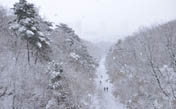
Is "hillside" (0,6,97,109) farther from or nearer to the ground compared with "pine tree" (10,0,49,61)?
nearer to the ground

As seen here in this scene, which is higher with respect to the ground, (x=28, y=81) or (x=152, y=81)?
(x=28, y=81)

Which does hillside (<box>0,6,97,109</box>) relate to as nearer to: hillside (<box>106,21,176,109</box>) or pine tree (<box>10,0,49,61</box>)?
pine tree (<box>10,0,49,61</box>)

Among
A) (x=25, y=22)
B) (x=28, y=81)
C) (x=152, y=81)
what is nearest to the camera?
(x=28, y=81)

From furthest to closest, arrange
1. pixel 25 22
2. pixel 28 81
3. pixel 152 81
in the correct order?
pixel 152 81, pixel 25 22, pixel 28 81

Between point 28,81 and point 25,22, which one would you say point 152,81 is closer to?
point 28,81

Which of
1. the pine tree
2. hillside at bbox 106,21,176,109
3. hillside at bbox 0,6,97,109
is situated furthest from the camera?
hillside at bbox 106,21,176,109

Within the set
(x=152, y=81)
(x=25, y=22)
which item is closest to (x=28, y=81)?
(x=25, y=22)

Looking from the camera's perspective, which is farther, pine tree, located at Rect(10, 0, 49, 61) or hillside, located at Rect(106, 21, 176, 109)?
hillside, located at Rect(106, 21, 176, 109)

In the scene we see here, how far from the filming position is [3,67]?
958 centimetres

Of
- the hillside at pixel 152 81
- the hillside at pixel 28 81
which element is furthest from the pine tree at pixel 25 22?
the hillside at pixel 152 81

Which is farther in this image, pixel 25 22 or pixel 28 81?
pixel 25 22

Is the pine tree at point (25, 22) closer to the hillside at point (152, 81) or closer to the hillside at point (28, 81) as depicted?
the hillside at point (28, 81)

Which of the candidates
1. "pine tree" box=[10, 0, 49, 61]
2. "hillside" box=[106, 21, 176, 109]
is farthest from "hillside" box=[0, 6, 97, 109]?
"hillside" box=[106, 21, 176, 109]

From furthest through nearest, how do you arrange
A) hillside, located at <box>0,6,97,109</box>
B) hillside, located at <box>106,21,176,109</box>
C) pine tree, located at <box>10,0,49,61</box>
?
hillside, located at <box>106,21,176,109</box> < pine tree, located at <box>10,0,49,61</box> < hillside, located at <box>0,6,97,109</box>
